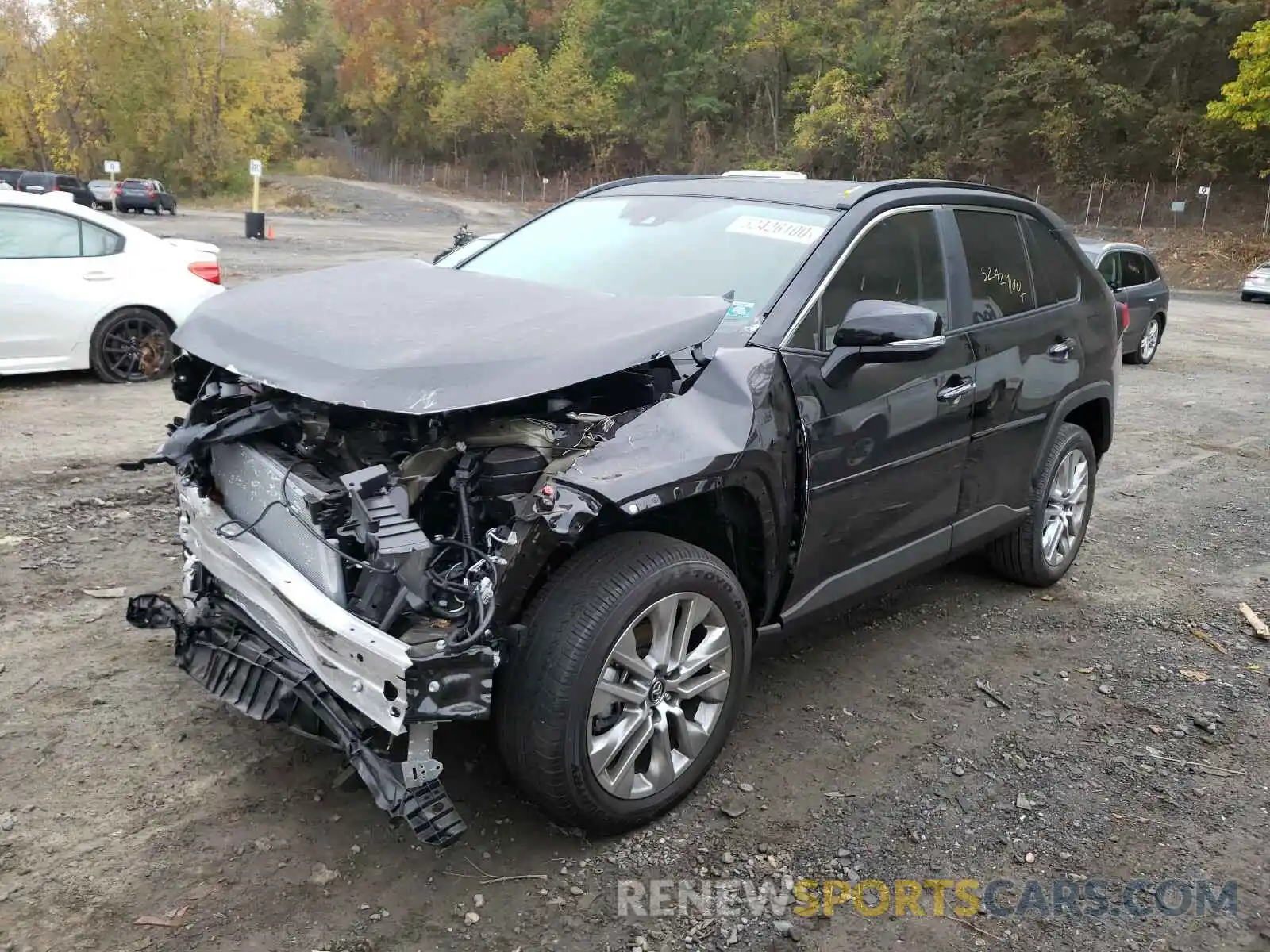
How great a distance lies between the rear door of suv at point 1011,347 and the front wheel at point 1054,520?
7.5 inches

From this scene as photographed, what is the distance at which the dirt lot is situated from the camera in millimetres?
2619

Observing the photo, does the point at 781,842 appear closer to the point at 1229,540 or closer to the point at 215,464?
the point at 215,464

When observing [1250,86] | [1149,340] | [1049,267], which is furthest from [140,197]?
[1049,267]

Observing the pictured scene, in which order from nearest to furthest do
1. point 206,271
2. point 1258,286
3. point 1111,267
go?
point 206,271 → point 1111,267 → point 1258,286

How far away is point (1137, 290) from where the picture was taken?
12.7 metres

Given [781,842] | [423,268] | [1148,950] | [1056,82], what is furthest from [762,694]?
[1056,82]

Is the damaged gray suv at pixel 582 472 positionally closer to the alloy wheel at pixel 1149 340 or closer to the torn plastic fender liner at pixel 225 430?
the torn plastic fender liner at pixel 225 430

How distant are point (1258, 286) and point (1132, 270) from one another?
1482cm

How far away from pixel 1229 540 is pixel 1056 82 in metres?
37.7

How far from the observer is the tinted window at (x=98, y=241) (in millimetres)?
8133

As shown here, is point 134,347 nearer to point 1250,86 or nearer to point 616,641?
point 616,641

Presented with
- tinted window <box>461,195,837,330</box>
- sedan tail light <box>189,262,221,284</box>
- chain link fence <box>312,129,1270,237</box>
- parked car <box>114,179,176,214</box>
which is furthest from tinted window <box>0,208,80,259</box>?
parked car <box>114,179,176,214</box>

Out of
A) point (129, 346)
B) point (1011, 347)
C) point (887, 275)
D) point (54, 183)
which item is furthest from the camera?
point (54, 183)

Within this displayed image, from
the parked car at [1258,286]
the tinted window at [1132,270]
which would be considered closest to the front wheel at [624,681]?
the tinted window at [1132,270]
